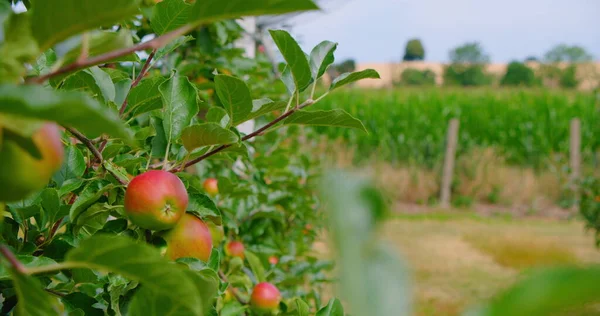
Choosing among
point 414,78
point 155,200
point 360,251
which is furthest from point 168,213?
point 414,78

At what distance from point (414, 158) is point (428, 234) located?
3017mm

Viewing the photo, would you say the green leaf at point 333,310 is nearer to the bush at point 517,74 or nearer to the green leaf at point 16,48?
the green leaf at point 16,48

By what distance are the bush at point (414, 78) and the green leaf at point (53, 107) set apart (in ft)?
55.6

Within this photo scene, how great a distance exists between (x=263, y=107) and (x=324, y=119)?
0.23 ft

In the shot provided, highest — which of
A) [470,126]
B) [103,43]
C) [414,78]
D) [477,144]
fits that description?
[103,43]

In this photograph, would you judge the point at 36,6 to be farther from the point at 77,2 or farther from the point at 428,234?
the point at 428,234

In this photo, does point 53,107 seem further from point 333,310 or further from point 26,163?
point 333,310

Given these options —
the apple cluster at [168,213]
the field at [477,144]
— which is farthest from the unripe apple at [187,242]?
the field at [477,144]

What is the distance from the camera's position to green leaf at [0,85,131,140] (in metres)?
0.27

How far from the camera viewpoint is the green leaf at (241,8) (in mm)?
339

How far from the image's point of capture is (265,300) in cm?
106

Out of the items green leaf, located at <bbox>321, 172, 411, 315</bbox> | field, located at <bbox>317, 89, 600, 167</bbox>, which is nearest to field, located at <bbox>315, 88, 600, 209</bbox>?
field, located at <bbox>317, 89, 600, 167</bbox>

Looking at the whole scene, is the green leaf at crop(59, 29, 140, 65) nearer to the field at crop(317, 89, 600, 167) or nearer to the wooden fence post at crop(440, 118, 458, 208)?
the wooden fence post at crop(440, 118, 458, 208)

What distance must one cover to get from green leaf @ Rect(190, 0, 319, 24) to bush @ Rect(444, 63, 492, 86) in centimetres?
1950
